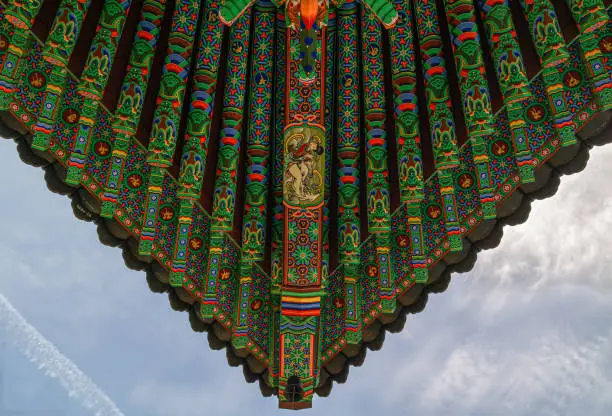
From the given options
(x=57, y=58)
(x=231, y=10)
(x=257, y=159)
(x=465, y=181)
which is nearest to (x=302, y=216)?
(x=257, y=159)

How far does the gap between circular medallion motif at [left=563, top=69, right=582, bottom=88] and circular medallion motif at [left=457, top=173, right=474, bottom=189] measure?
1.62m

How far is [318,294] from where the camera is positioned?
998cm

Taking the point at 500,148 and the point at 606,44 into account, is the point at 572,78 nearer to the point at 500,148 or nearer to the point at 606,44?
the point at 606,44

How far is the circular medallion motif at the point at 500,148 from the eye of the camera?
9742mm

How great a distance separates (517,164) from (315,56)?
110 inches

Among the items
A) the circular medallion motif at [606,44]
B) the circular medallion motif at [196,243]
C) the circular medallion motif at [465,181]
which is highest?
the circular medallion motif at [606,44]

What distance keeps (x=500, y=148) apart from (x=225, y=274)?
12.9 feet

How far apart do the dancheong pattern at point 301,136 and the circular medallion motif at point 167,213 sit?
3 cm

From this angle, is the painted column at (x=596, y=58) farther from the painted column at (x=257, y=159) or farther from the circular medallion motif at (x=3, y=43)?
the circular medallion motif at (x=3, y=43)

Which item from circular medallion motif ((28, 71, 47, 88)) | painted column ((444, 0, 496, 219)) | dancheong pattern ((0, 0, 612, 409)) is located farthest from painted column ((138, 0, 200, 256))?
painted column ((444, 0, 496, 219))

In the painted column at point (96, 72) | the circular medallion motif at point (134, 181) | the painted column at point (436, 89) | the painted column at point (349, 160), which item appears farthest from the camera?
the circular medallion motif at point (134, 181)

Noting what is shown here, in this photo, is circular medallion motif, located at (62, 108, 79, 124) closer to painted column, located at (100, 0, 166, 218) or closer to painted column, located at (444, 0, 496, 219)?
painted column, located at (100, 0, 166, 218)

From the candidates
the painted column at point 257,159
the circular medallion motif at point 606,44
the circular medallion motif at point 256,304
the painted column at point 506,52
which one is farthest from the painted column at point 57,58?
the circular medallion motif at point 606,44

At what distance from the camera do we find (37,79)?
903 centimetres
